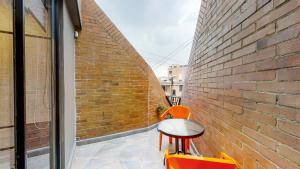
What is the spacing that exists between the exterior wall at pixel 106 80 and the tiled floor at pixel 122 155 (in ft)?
1.28

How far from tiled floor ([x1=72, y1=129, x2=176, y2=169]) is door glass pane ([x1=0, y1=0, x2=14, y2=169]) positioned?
208cm

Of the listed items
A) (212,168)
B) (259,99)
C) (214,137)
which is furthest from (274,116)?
(214,137)

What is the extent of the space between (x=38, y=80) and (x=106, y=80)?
2.63 m

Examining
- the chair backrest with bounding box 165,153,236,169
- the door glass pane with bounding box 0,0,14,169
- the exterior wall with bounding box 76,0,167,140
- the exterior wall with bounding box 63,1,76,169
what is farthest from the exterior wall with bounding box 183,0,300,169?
the exterior wall with bounding box 76,0,167,140

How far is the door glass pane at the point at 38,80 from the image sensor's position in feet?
4.57

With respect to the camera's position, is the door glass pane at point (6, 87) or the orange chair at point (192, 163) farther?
the orange chair at point (192, 163)

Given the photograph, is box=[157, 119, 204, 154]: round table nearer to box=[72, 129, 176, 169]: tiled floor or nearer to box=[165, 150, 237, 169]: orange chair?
box=[165, 150, 237, 169]: orange chair

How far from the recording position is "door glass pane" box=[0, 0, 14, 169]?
1.08m

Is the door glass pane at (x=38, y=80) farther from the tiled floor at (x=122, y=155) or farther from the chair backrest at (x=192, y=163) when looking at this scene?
the tiled floor at (x=122, y=155)

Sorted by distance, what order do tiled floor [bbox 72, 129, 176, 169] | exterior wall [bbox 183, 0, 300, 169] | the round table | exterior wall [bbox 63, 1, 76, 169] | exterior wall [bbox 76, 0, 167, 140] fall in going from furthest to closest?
exterior wall [bbox 76, 0, 167, 140], tiled floor [bbox 72, 129, 176, 169], exterior wall [bbox 63, 1, 76, 169], the round table, exterior wall [bbox 183, 0, 300, 169]

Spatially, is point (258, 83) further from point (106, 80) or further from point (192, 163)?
point (106, 80)

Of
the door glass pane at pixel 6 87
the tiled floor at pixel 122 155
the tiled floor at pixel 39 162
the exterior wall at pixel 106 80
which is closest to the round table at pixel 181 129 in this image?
the tiled floor at pixel 122 155

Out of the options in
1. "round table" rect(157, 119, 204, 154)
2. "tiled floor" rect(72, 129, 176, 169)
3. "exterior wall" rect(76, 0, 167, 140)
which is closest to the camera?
"round table" rect(157, 119, 204, 154)

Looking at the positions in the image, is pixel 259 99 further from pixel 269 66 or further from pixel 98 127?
pixel 98 127
